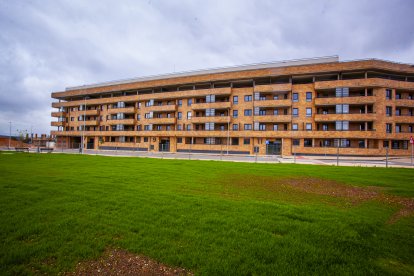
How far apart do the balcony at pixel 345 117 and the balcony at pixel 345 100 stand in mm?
A: 2420

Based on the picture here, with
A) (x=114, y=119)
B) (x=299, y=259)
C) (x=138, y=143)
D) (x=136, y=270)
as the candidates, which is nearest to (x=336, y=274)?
(x=299, y=259)

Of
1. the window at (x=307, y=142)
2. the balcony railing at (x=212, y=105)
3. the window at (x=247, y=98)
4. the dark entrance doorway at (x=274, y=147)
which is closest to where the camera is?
the window at (x=307, y=142)

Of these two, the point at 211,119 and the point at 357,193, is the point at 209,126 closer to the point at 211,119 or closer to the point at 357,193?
the point at 211,119

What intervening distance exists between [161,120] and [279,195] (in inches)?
1833

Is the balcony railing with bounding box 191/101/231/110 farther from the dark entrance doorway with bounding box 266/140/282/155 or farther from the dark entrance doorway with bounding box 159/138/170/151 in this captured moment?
the dark entrance doorway with bounding box 266/140/282/155

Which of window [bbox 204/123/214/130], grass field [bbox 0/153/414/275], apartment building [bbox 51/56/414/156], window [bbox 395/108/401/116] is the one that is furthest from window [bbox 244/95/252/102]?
grass field [bbox 0/153/414/275]

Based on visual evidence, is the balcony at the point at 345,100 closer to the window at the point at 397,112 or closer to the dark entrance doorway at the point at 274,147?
the window at the point at 397,112

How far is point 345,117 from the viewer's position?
3806 centimetres

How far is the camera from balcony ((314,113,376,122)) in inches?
1462


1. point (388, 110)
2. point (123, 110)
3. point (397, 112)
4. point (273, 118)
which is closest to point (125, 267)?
point (273, 118)

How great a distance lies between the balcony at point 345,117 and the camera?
122ft

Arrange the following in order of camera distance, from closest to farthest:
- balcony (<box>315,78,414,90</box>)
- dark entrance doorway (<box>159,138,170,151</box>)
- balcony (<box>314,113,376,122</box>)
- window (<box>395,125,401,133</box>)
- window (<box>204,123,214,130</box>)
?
1. balcony (<box>315,78,414,90</box>)
2. balcony (<box>314,113,376,122</box>)
3. window (<box>395,125,401,133</box>)
4. window (<box>204,123,214,130</box>)
5. dark entrance doorway (<box>159,138,170,151</box>)

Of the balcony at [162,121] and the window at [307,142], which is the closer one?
the window at [307,142]

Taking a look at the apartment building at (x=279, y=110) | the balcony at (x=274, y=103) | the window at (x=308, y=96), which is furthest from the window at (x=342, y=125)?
the balcony at (x=274, y=103)
